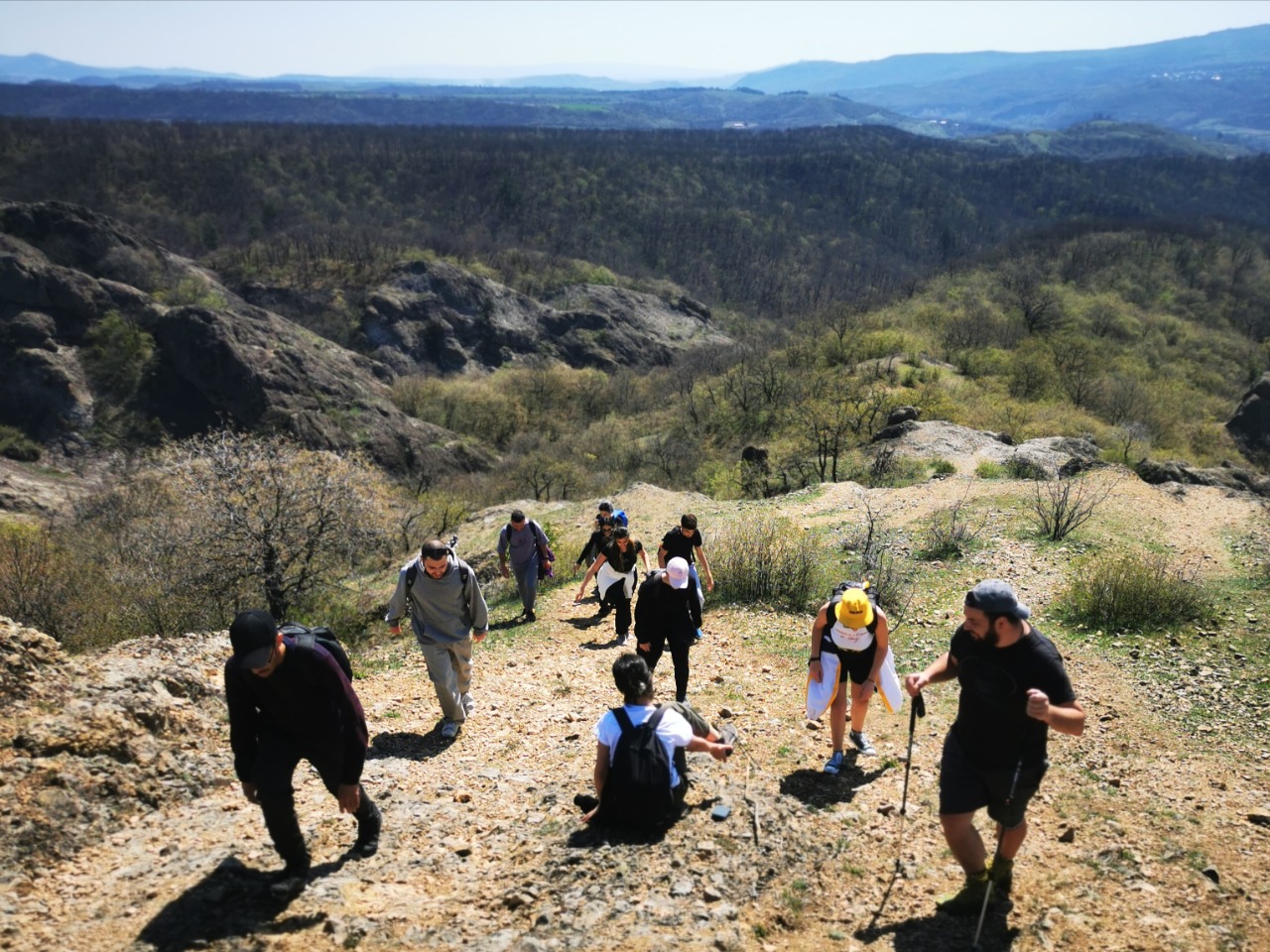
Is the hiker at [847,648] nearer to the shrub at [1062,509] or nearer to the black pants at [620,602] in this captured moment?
the black pants at [620,602]

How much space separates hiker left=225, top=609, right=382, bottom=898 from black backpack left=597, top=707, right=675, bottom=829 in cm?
165

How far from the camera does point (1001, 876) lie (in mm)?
4605

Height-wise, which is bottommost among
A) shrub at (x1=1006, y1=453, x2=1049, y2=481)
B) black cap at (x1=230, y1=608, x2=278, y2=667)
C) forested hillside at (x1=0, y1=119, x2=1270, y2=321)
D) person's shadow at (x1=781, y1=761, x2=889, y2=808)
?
shrub at (x1=1006, y1=453, x2=1049, y2=481)

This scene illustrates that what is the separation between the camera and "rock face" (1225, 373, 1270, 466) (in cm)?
3894

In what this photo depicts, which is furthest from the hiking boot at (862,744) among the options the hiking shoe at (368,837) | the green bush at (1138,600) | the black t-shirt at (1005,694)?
the green bush at (1138,600)

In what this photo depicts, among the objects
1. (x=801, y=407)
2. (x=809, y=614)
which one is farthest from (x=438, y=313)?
(x=809, y=614)

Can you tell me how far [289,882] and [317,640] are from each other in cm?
141

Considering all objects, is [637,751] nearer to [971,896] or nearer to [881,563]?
[971,896]

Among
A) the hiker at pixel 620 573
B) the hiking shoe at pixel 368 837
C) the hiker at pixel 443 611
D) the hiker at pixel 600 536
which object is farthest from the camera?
the hiker at pixel 600 536

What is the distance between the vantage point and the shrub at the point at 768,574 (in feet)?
38.5

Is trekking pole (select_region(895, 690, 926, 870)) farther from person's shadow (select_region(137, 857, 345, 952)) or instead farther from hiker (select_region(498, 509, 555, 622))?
hiker (select_region(498, 509, 555, 622))

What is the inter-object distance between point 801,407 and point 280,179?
Result: 120274 mm

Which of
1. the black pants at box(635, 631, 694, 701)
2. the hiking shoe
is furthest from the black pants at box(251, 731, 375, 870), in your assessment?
the black pants at box(635, 631, 694, 701)

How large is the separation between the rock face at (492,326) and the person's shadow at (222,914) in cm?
7623
